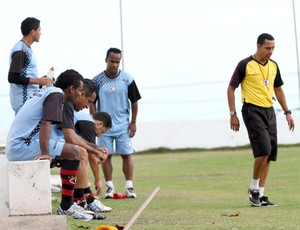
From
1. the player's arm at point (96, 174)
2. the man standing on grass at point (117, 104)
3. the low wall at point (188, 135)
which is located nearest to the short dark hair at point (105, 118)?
the player's arm at point (96, 174)

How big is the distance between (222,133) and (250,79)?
43.0 feet

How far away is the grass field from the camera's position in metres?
9.03

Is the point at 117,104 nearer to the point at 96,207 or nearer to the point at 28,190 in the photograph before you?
the point at 96,207

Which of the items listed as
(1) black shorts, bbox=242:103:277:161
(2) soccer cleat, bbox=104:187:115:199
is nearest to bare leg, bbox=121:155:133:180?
(2) soccer cleat, bbox=104:187:115:199

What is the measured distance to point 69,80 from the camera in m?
9.23

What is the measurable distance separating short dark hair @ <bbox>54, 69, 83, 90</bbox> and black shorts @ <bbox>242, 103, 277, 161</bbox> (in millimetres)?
2777

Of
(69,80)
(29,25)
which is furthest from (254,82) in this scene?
(69,80)

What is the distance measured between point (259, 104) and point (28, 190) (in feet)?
12.9

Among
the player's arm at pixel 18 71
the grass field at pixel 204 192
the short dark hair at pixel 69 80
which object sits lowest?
the grass field at pixel 204 192

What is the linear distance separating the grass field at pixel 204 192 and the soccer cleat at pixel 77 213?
14 centimetres

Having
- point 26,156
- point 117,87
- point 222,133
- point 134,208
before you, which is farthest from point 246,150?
point 26,156

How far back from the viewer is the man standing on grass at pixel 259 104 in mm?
11477

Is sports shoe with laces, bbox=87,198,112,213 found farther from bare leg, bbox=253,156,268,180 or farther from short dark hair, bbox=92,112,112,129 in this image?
bare leg, bbox=253,156,268,180

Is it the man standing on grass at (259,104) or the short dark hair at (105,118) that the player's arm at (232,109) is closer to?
the man standing on grass at (259,104)
